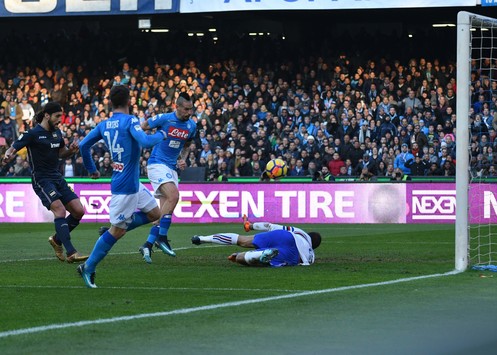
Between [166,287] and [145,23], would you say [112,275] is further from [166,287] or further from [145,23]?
[145,23]

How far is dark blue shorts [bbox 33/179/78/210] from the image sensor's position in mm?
15555

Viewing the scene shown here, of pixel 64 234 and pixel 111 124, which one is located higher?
pixel 111 124

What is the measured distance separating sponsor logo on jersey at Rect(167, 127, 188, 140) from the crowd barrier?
11.1 m

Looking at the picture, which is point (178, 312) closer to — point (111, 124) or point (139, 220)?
point (111, 124)

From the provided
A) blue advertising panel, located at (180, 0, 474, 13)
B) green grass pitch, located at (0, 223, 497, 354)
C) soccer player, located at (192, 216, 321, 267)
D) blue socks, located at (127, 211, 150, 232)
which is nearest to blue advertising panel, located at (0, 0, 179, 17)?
blue advertising panel, located at (180, 0, 474, 13)

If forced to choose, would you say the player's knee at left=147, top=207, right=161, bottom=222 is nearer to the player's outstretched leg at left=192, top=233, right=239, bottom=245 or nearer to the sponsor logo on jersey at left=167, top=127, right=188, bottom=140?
the player's outstretched leg at left=192, top=233, right=239, bottom=245

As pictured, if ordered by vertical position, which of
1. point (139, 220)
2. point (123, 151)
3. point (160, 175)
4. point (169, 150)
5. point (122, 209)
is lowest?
point (139, 220)

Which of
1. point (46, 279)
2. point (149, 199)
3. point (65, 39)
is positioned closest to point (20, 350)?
point (46, 279)

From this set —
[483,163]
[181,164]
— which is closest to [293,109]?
[483,163]

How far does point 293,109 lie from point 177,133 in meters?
17.0

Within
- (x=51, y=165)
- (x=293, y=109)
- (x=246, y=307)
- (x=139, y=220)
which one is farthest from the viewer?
(x=293, y=109)

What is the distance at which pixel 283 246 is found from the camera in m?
14.5

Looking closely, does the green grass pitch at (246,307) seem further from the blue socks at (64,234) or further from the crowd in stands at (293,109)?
the crowd in stands at (293,109)

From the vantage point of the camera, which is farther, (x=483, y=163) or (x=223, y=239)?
(x=483, y=163)
